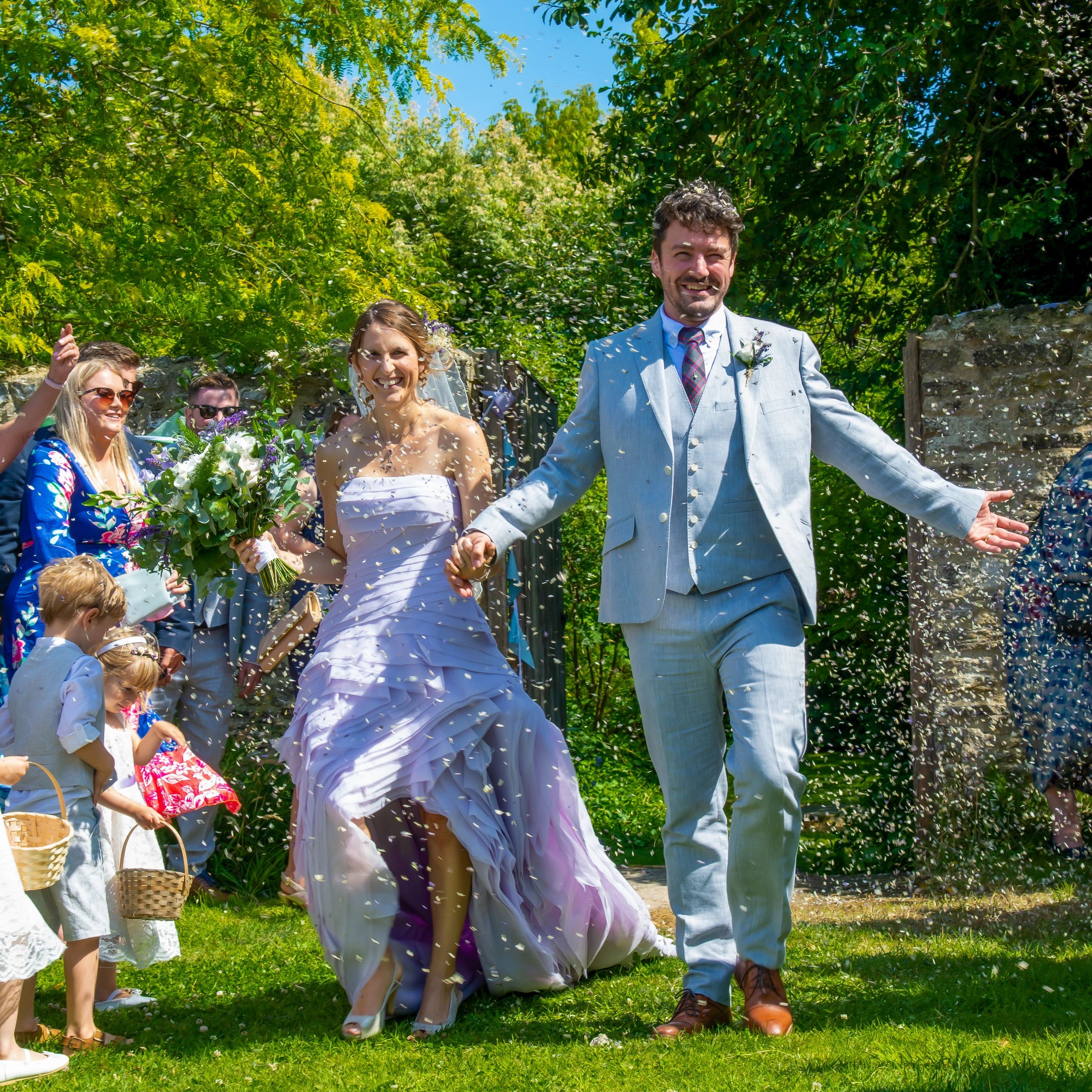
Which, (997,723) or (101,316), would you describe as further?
(101,316)

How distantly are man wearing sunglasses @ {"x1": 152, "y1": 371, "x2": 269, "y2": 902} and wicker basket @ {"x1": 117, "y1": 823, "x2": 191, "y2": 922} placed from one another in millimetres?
1805

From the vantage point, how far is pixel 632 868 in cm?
668

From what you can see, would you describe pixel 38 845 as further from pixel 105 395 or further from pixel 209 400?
pixel 209 400

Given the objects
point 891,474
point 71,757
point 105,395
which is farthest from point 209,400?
point 891,474

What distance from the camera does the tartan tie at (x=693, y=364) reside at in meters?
3.62

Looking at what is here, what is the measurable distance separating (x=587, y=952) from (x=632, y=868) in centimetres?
259

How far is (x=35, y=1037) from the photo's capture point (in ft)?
12.0

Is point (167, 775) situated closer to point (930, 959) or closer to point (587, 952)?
point (587, 952)

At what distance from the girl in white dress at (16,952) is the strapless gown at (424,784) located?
0.79m

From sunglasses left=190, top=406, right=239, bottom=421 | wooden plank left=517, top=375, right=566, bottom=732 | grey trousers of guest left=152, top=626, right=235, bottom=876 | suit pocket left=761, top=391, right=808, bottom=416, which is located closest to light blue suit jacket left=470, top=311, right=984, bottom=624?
suit pocket left=761, top=391, right=808, bottom=416

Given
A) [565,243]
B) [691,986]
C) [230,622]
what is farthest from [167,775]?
[565,243]

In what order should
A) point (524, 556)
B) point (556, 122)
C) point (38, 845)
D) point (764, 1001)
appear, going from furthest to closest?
point (556, 122) → point (524, 556) → point (38, 845) → point (764, 1001)

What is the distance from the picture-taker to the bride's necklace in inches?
171

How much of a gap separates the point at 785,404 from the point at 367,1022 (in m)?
2.10
